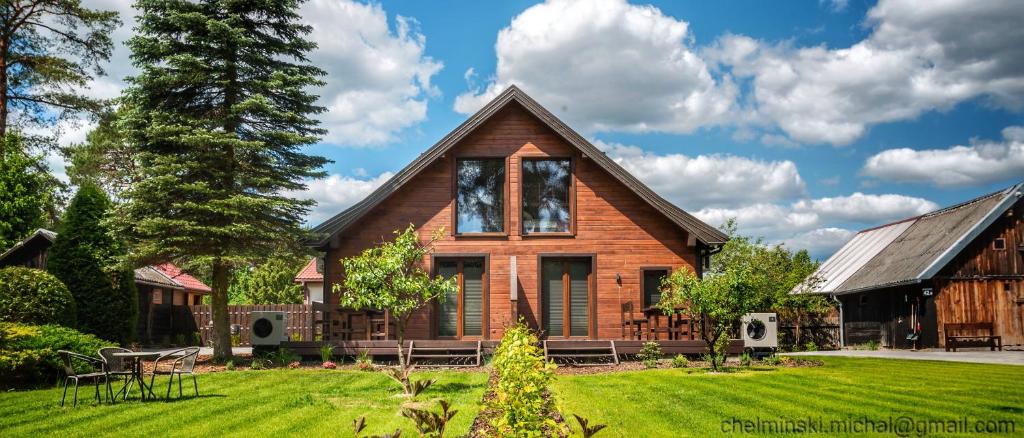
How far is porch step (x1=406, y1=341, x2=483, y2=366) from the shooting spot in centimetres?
1898

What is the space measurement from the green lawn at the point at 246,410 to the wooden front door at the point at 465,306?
5.68m

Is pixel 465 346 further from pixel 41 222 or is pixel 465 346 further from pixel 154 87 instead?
pixel 41 222

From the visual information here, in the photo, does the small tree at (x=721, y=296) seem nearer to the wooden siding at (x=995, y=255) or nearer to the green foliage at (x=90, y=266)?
the wooden siding at (x=995, y=255)

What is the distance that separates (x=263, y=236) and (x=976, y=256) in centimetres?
2427

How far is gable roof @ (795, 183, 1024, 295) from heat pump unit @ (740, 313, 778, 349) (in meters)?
10.3

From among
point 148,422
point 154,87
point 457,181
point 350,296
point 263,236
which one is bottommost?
point 148,422

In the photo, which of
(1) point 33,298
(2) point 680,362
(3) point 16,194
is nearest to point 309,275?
(3) point 16,194

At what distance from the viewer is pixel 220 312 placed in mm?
18906

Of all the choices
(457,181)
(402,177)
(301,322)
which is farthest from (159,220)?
(301,322)

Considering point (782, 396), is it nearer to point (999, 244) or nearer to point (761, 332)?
point (761, 332)

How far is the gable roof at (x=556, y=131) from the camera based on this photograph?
1988 cm

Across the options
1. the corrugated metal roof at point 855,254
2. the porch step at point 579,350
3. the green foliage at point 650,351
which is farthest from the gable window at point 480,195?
the corrugated metal roof at point 855,254

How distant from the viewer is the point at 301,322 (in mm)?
31203

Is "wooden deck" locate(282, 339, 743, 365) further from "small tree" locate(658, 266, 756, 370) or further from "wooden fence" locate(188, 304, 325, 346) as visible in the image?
"wooden fence" locate(188, 304, 325, 346)
